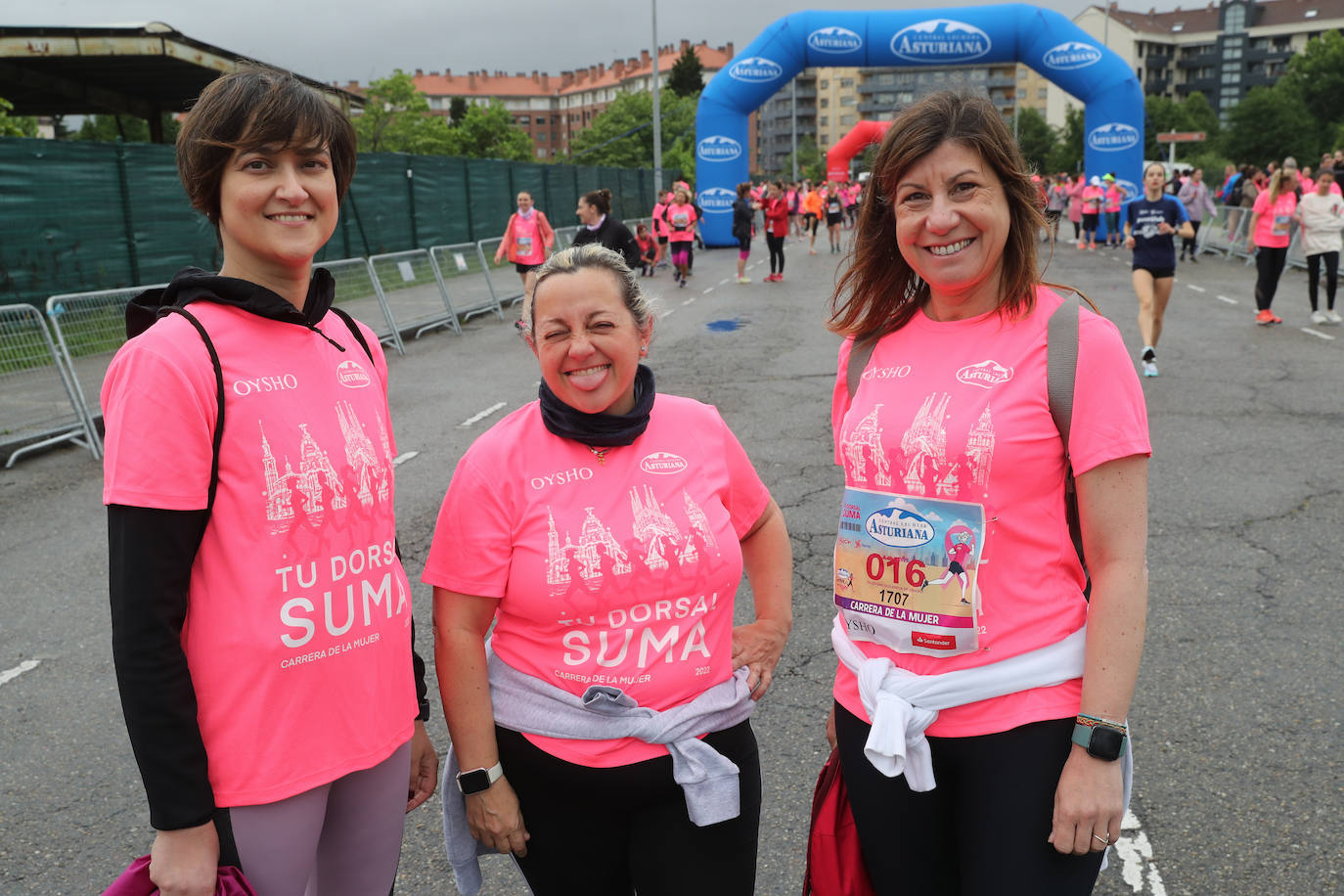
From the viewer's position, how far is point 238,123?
1.77m

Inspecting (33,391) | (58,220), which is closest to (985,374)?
(33,391)

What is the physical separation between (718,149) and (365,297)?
1946 cm

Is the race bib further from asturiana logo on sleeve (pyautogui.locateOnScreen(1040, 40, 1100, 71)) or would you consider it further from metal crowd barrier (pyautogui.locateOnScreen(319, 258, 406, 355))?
asturiana logo on sleeve (pyautogui.locateOnScreen(1040, 40, 1100, 71))

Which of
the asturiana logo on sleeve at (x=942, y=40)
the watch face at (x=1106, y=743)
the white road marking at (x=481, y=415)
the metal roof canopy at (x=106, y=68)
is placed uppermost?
the asturiana logo on sleeve at (x=942, y=40)

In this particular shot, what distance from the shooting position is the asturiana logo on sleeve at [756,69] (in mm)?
29906

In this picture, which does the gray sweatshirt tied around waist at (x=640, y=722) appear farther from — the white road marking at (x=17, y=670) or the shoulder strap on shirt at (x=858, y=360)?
the white road marking at (x=17, y=670)

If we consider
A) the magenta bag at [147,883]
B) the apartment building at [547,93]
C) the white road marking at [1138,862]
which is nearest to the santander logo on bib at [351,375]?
the magenta bag at [147,883]

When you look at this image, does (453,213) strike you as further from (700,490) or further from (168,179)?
(700,490)

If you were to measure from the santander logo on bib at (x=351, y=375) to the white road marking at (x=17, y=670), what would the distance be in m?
3.50

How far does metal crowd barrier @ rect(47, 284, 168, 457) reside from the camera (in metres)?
8.80

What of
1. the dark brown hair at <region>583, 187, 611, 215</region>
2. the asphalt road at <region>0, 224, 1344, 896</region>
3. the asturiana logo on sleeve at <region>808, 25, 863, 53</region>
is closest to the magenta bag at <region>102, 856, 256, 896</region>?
the asphalt road at <region>0, 224, 1344, 896</region>

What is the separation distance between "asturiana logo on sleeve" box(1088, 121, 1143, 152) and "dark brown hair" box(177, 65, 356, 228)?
29.9 metres

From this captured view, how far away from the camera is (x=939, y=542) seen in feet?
6.30

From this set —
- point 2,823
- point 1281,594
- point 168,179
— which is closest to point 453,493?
point 2,823
